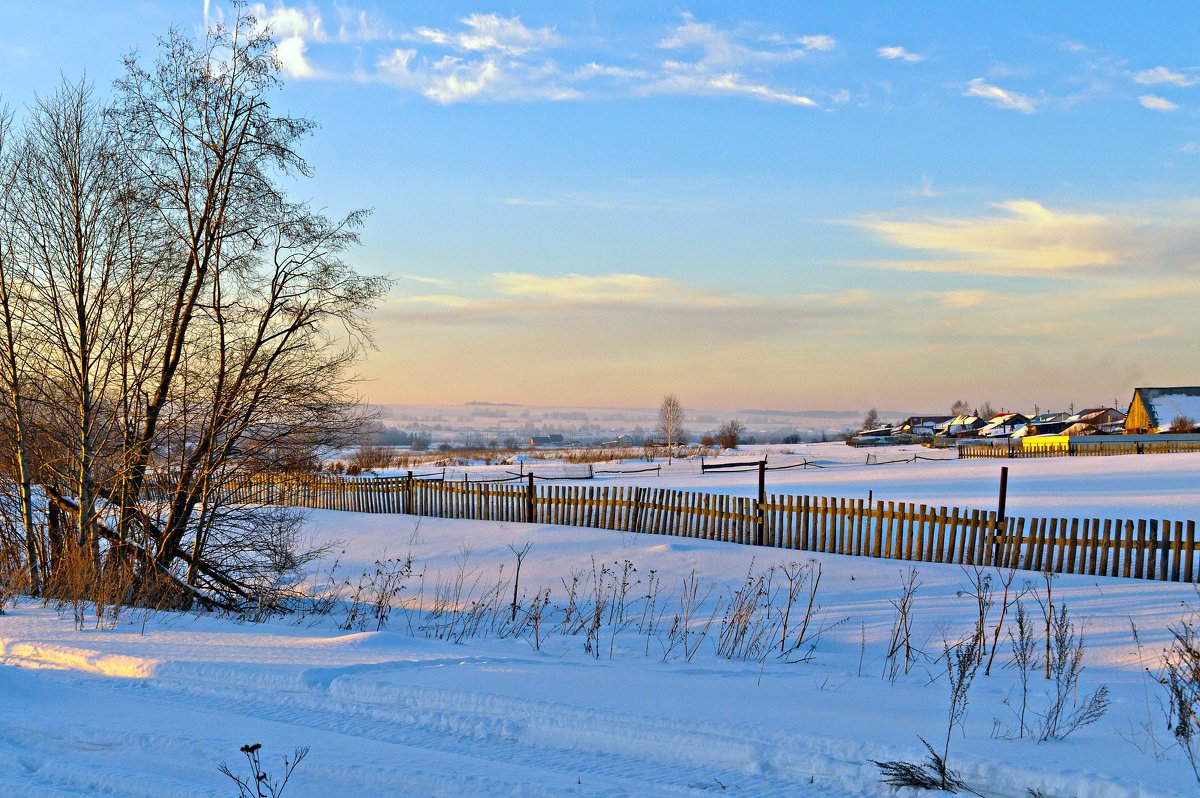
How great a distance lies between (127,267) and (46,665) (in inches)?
311

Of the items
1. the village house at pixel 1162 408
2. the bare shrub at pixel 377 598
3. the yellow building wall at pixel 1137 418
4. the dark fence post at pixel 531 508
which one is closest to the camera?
the bare shrub at pixel 377 598

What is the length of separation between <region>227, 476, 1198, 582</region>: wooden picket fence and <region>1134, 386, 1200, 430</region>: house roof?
48513mm

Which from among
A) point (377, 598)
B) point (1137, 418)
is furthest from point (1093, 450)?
point (377, 598)

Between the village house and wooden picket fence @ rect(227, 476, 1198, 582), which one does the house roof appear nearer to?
the village house

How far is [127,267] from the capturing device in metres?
12.7

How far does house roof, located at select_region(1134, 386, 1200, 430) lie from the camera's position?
5884 centimetres

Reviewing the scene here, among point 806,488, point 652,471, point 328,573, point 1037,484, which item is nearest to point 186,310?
point 328,573

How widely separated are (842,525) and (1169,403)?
55.6m

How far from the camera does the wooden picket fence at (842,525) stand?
536 inches

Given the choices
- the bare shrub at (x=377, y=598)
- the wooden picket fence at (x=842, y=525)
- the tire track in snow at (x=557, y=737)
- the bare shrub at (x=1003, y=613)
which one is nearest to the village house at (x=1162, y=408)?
the wooden picket fence at (x=842, y=525)

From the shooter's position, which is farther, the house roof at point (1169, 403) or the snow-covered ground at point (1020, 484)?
the house roof at point (1169, 403)

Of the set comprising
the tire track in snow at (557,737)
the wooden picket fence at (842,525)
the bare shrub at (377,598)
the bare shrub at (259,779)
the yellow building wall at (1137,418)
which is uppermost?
the yellow building wall at (1137,418)

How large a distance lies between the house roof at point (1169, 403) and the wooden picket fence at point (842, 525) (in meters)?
48.5

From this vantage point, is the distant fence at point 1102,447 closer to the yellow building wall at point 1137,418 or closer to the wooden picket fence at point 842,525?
the yellow building wall at point 1137,418
